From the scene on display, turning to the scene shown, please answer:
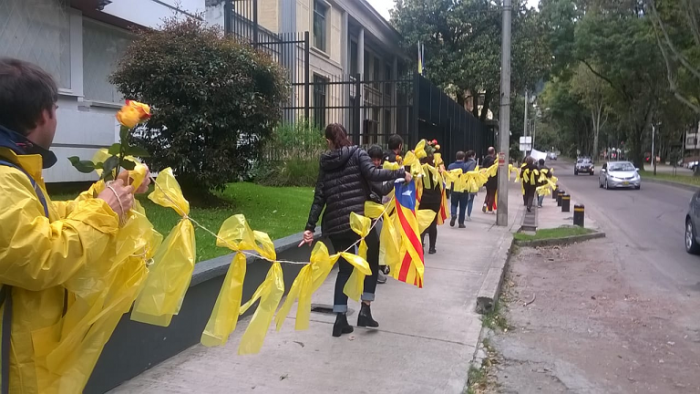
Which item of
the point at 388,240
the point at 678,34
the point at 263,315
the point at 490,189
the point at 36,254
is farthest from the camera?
the point at 678,34

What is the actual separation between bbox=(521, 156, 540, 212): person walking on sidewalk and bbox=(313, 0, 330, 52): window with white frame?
908cm

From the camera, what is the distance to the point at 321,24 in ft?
70.8

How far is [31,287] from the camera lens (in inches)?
70.4

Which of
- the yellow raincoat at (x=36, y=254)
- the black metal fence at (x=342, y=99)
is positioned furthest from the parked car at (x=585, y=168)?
the yellow raincoat at (x=36, y=254)

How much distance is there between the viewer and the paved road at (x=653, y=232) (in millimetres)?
8250

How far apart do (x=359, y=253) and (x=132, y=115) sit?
266 centimetres

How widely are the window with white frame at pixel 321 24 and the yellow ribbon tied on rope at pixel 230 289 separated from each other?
18583mm

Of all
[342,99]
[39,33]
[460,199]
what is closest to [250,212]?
[39,33]

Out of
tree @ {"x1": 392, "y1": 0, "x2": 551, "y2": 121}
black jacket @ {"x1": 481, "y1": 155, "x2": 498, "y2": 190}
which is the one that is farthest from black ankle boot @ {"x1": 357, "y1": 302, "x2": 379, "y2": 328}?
tree @ {"x1": 392, "y1": 0, "x2": 551, "y2": 121}

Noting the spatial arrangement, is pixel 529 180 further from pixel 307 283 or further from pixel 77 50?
pixel 307 283

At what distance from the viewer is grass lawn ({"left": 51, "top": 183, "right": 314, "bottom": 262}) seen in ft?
21.2

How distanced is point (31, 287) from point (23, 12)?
8.36m

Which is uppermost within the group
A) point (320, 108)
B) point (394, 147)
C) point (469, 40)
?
point (469, 40)

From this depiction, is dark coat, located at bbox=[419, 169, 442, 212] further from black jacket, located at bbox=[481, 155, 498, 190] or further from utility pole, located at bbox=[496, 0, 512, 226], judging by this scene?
black jacket, located at bbox=[481, 155, 498, 190]
